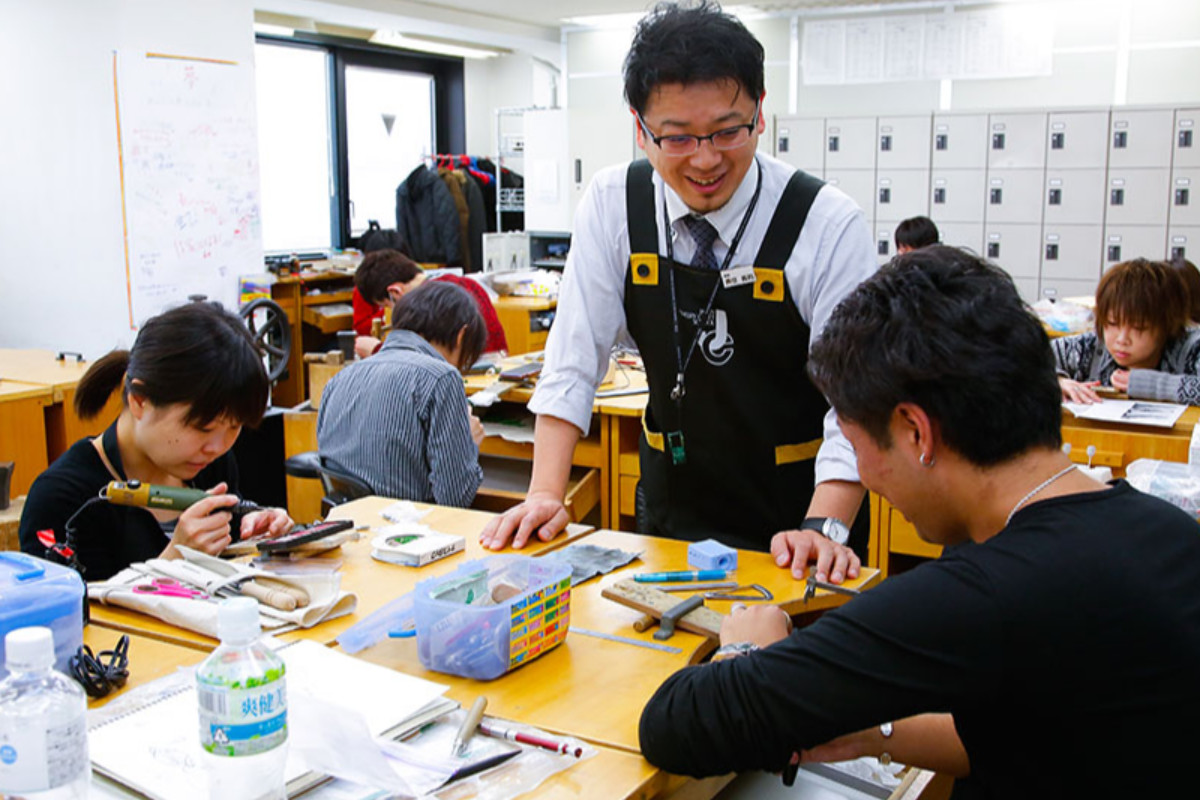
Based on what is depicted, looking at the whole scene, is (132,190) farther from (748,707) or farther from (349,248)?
(748,707)

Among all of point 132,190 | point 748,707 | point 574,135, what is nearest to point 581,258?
point 748,707

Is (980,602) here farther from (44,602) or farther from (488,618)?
(44,602)

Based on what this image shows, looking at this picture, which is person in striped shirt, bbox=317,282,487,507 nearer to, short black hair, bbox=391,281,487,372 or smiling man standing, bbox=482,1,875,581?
short black hair, bbox=391,281,487,372

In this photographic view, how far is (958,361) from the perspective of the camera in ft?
3.63

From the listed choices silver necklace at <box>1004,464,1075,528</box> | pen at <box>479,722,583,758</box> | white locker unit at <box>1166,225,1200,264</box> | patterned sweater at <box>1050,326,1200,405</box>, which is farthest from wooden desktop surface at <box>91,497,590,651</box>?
white locker unit at <box>1166,225,1200,264</box>

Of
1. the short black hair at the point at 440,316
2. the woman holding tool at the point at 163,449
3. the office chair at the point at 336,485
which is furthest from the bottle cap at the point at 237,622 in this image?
the short black hair at the point at 440,316

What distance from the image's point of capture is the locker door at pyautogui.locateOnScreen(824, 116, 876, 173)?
7.98m

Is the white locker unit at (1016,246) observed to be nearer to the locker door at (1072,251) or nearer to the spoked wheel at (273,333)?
the locker door at (1072,251)

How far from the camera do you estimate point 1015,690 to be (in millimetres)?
1050

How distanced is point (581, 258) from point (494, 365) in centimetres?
256

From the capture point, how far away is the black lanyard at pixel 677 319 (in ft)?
6.72

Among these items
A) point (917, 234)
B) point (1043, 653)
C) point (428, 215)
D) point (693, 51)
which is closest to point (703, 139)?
point (693, 51)

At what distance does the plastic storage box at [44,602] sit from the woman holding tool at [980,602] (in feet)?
2.46

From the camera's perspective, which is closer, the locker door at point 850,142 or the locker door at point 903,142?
the locker door at point 903,142
